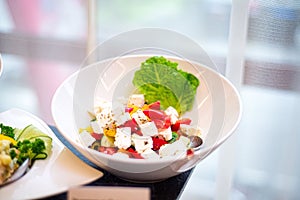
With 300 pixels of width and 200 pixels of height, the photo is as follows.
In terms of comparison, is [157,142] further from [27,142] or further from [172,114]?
[27,142]

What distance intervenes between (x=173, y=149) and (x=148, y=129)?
0.21ft

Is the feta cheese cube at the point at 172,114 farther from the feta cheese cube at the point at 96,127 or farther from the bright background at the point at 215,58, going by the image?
the bright background at the point at 215,58

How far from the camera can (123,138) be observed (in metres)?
0.88

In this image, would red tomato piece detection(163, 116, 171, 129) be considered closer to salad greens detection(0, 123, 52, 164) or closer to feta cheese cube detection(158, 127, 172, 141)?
feta cheese cube detection(158, 127, 172, 141)

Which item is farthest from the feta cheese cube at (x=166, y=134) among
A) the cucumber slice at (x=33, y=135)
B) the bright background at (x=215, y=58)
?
the bright background at (x=215, y=58)

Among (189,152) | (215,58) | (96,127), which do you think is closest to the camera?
(189,152)

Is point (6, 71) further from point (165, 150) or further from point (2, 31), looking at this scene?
point (165, 150)

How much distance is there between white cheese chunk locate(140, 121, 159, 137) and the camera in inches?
35.6

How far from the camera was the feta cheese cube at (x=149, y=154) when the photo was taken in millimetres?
855

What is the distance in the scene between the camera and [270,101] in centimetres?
135

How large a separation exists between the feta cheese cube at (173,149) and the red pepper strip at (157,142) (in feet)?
0.04

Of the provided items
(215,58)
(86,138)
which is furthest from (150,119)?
(215,58)

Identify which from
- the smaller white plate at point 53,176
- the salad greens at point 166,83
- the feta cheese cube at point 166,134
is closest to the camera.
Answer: the smaller white plate at point 53,176

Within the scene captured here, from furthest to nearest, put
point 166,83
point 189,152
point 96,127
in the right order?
point 166,83, point 96,127, point 189,152
